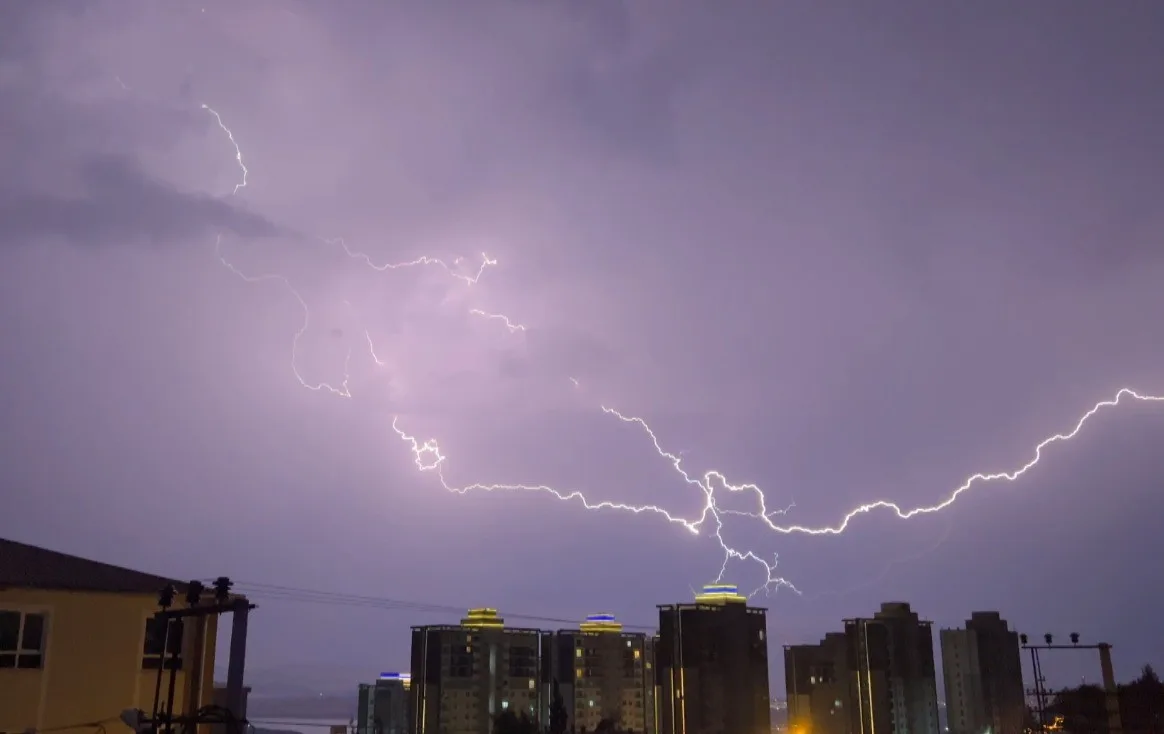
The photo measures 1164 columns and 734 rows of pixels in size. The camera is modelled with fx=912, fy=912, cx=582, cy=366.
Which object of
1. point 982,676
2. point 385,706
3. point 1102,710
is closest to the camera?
point 1102,710

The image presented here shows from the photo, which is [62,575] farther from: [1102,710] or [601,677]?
[601,677]

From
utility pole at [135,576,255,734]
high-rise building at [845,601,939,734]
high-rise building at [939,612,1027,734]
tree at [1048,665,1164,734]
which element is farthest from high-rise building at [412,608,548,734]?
utility pole at [135,576,255,734]

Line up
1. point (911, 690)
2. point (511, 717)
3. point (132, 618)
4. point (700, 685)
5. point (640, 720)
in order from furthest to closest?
point (640, 720) < point (511, 717) < point (911, 690) < point (700, 685) < point (132, 618)

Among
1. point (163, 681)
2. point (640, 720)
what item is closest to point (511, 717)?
point (640, 720)

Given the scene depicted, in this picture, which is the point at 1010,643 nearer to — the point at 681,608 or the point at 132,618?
the point at 681,608

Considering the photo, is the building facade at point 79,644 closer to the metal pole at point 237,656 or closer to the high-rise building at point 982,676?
the metal pole at point 237,656

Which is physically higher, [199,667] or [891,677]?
[199,667]

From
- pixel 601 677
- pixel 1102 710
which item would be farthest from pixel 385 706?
pixel 1102 710

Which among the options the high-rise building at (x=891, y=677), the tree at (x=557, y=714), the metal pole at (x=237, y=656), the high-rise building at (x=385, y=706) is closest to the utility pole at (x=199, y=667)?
the metal pole at (x=237, y=656)
